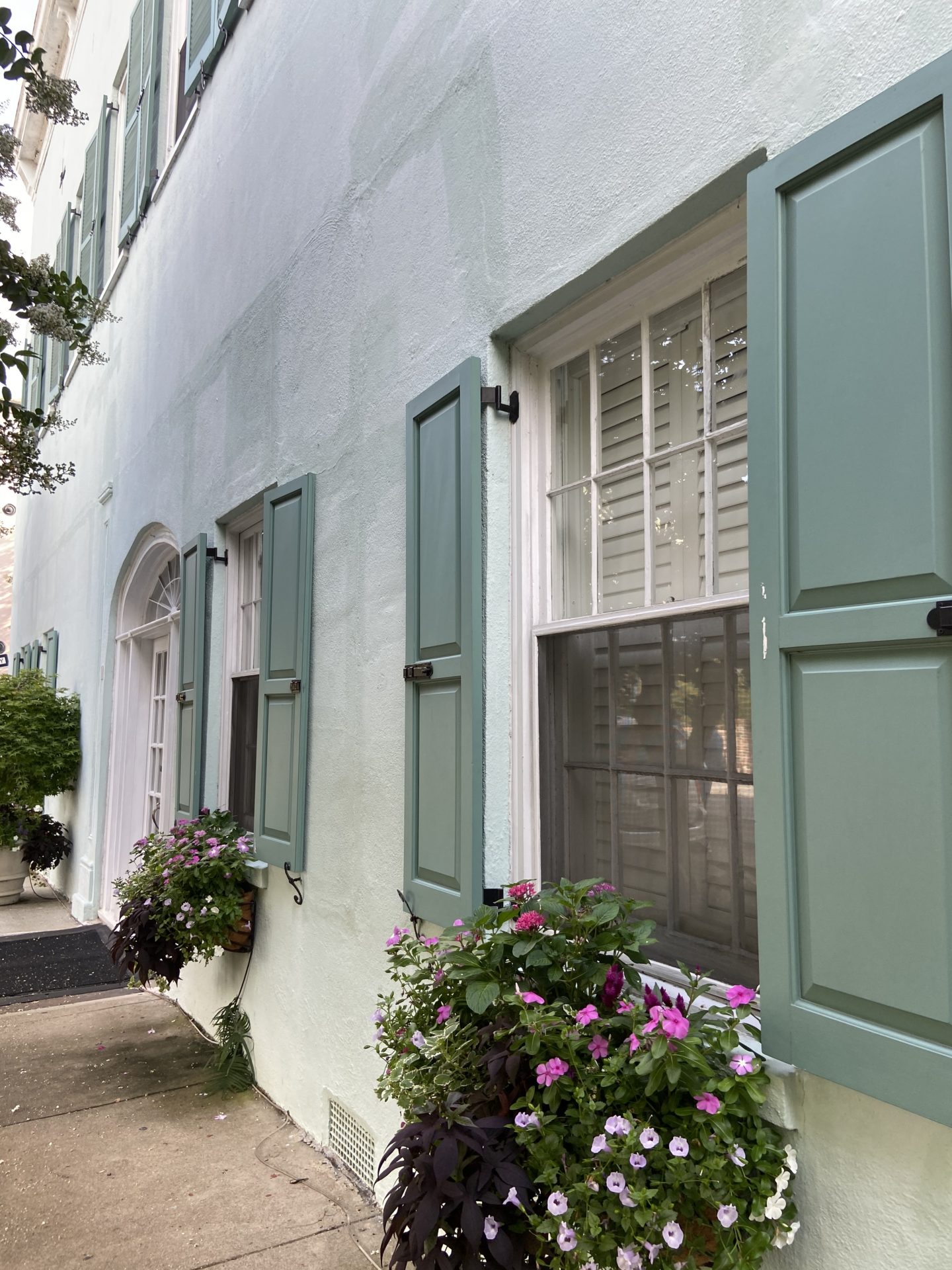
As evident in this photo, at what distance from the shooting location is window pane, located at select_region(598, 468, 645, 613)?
229 cm

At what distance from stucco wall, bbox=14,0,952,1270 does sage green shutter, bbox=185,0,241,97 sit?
0.13 metres

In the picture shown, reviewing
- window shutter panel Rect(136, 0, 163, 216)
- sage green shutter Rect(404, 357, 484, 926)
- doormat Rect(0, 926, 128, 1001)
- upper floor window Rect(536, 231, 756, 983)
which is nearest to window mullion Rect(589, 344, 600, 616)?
upper floor window Rect(536, 231, 756, 983)

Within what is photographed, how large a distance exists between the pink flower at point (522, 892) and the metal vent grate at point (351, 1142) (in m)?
1.56

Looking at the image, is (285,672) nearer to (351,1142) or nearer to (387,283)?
(387,283)

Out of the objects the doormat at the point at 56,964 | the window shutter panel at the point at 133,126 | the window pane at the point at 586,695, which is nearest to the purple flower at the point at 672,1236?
the window pane at the point at 586,695

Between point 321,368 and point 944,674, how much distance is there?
3.01 m

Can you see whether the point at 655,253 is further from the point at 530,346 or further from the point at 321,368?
the point at 321,368

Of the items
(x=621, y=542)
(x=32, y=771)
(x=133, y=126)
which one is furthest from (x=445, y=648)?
(x=32, y=771)

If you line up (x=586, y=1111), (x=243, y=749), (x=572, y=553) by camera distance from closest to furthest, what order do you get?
1. (x=586, y=1111)
2. (x=572, y=553)
3. (x=243, y=749)

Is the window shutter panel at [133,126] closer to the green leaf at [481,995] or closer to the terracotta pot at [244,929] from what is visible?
the terracotta pot at [244,929]

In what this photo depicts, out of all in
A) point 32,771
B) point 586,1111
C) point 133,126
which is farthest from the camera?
point 32,771

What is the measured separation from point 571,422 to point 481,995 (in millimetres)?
1540

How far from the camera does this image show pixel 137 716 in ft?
24.3

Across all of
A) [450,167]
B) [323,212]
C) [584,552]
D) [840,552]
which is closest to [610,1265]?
[840,552]
